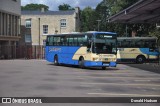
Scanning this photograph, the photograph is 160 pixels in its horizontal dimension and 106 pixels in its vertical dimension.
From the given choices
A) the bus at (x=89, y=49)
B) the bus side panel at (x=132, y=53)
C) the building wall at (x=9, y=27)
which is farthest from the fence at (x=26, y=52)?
the bus at (x=89, y=49)

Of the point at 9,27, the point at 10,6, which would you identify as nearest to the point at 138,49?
the point at 9,27

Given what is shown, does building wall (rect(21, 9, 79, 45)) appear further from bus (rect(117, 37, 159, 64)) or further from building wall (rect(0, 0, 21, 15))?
bus (rect(117, 37, 159, 64))

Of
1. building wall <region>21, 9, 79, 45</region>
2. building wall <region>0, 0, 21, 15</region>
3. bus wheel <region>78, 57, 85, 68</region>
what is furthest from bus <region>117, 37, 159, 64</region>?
building wall <region>21, 9, 79, 45</region>

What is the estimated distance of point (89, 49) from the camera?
104ft

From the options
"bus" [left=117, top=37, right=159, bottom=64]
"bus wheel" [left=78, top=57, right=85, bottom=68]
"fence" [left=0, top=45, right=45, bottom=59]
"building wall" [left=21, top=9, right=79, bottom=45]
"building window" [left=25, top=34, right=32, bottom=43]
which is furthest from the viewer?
"building wall" [left=21, top=9, right=79, bottom=45]

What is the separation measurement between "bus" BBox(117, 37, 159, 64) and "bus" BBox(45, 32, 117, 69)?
10431 mm

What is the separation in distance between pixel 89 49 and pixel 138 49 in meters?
14.3

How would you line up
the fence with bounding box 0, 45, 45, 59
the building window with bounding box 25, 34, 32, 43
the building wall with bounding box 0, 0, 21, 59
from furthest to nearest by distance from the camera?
the building window with bounding box 25, 34, 32, 43
the fence with bounding box 0, 45, 45, 59
the building wall with bounding box 0, 0, 21, 59

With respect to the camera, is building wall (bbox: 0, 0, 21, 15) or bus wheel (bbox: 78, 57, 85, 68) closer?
bus wheel (bbox: 78, 57, 85, 68)

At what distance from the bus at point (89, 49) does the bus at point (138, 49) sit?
1043 cm

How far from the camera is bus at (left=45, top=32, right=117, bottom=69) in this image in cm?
3142

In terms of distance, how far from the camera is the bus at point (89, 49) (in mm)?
31422

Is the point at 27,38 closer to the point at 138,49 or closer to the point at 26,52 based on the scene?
the point at 26,52

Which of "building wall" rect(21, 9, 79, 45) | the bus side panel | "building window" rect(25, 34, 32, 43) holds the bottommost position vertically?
the bus side panel
